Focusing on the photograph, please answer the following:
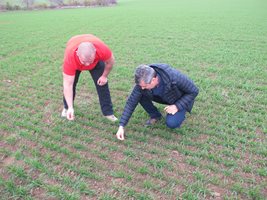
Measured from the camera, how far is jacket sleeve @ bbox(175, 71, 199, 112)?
141 inches

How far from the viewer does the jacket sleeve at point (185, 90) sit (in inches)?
141

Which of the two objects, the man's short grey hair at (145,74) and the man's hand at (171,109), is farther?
the man's hand at (171,109)

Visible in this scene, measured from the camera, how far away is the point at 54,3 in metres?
40.5

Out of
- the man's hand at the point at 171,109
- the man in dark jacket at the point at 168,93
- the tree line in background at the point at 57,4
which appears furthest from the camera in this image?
the tree line in background at the point at 57,4

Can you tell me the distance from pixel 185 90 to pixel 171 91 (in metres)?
0.20

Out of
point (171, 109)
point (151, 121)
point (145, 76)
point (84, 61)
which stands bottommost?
point (151, 121)

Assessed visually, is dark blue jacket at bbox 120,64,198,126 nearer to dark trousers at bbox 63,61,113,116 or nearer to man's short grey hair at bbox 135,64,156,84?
man's short grey hair at bbox 135,64,156,84

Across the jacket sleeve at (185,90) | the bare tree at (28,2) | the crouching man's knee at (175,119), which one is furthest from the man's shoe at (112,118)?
the bare tree at (28,2)

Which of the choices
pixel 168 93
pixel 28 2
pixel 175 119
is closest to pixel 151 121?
pixel 175 119

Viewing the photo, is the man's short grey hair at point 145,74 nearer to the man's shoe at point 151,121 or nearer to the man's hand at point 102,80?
the man's hand at point 102,80

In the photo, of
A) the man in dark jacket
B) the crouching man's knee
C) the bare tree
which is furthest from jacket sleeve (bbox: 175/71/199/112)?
the bare tree

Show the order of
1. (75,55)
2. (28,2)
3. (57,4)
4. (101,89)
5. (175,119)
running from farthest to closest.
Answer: (57,4), (28,2), (101,89), (175,119), (75,55)

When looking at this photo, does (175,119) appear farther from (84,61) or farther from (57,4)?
(57,4)

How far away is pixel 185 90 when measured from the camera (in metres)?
3.68
